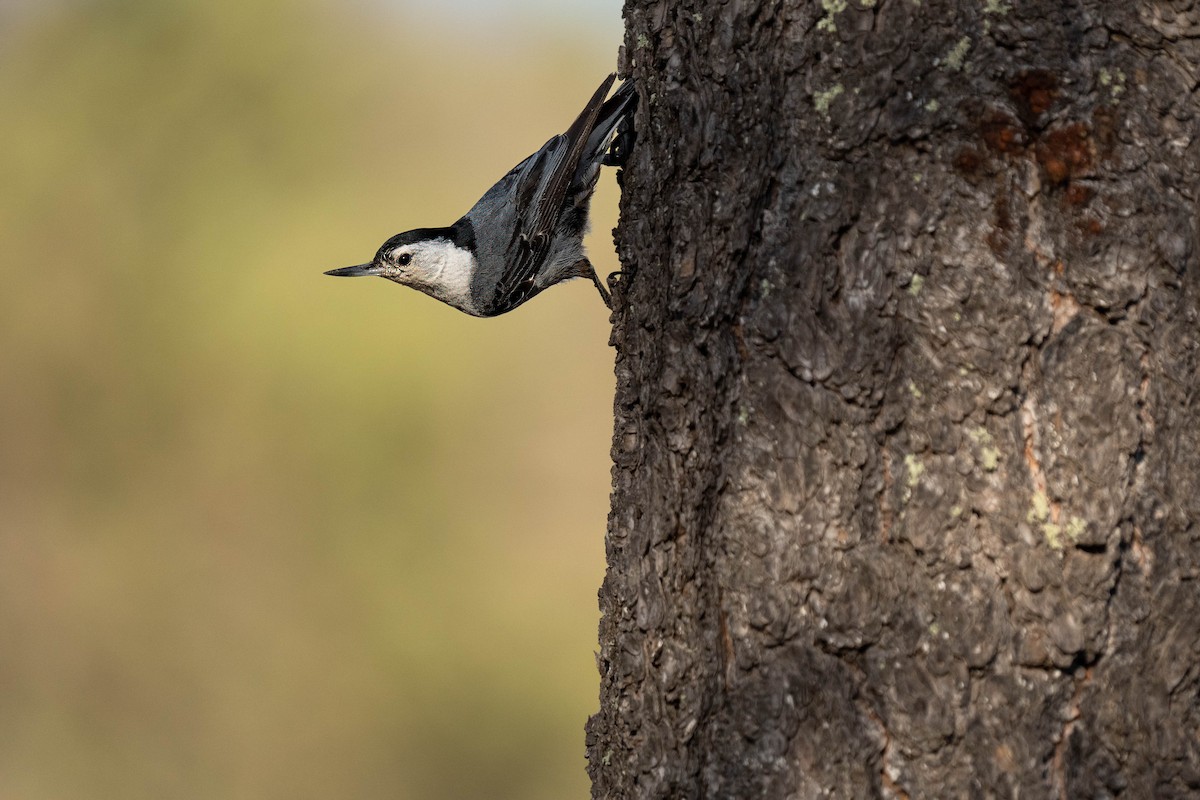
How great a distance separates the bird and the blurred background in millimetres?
3886

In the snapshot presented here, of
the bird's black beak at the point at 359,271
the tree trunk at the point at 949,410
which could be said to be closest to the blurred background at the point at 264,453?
the bird's black beak at the point at 359,271

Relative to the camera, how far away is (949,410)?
1.47 meters

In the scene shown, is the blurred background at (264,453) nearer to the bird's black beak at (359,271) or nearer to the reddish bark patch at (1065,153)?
the bird's black beak at (359,271)

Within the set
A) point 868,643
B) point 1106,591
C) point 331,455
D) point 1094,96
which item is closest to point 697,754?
point 868,643

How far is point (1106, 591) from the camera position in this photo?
1.41m

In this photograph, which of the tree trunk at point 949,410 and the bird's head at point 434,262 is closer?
the tree trunk at point 949,410

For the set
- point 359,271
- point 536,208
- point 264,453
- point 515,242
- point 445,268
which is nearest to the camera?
point 536,208

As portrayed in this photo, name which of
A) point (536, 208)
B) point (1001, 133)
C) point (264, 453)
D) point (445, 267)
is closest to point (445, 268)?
point (445, 267)

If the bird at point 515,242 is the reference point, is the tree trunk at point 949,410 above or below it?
→ below

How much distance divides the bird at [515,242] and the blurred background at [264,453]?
12.7 feet

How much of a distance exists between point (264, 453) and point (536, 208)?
5.53 meters

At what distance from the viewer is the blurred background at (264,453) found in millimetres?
7945

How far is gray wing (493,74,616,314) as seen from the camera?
10.7 feet

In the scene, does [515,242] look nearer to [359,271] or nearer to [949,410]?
[359,271]
